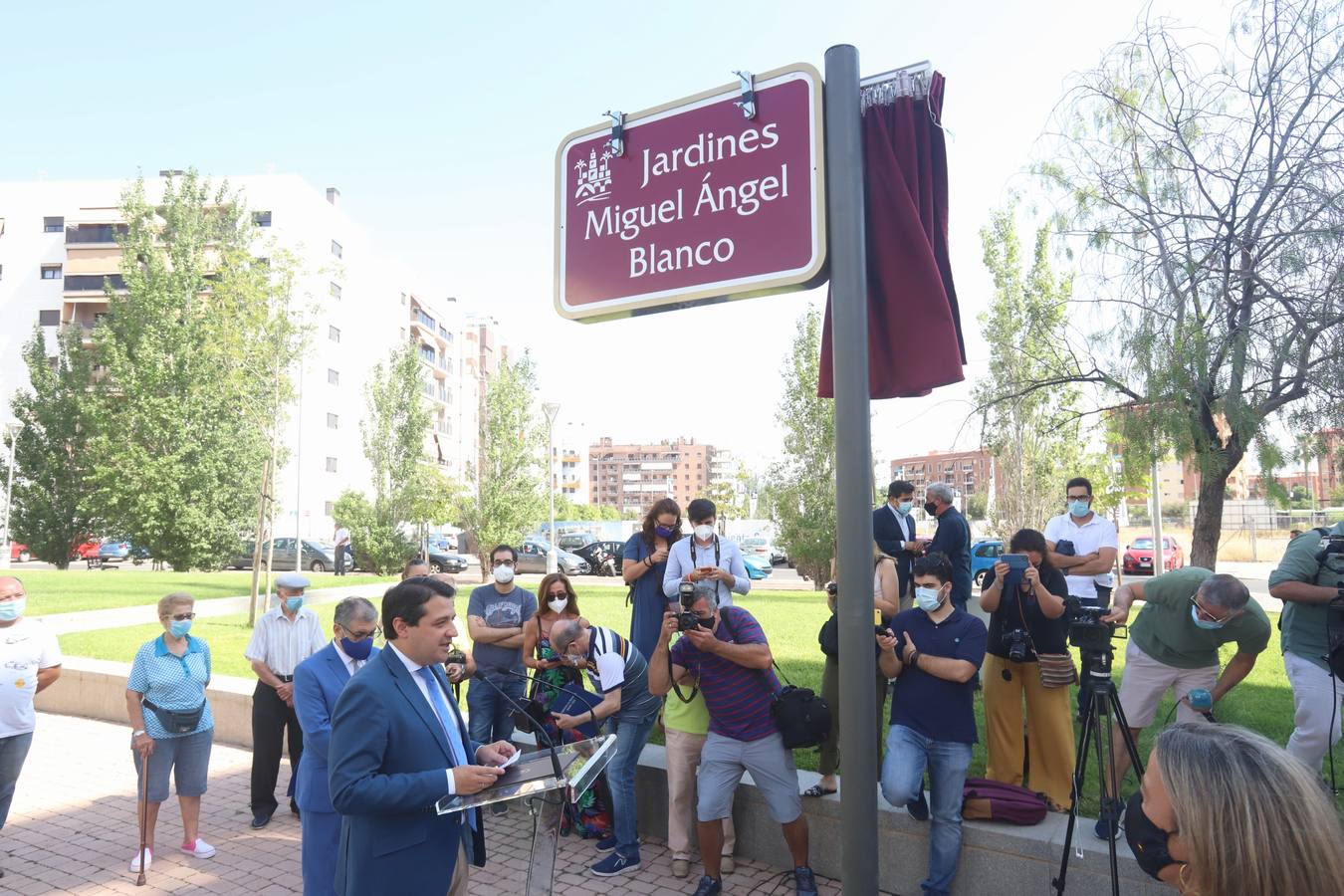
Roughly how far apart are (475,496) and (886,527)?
85.6 ft

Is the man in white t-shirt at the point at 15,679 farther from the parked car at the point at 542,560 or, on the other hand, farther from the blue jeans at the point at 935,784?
the parked car at the point at 542,560

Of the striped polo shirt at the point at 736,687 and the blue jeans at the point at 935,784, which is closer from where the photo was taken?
the blue jeans at the point at 935,784

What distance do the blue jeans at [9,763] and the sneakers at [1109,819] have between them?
6291 mm

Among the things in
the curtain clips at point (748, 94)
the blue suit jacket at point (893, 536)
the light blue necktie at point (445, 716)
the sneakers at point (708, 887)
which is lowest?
the sneakers at point (708, 887)

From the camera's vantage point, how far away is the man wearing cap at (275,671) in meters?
6.36

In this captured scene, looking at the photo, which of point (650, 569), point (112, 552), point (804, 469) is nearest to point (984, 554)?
point (804, 469)

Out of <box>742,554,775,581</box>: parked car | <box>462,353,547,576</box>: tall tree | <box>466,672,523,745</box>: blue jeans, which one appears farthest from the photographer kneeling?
<box>462,353,547,576</box>: tall tree

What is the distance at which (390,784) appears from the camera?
2.68 m

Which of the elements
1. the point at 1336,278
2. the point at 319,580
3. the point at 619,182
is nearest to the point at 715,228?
the point at 619,182

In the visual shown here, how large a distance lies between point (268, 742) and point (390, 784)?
4.54 meters

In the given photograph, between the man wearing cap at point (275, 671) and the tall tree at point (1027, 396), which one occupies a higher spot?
the tall tree at point (1027, 396)

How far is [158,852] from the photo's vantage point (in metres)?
5.89

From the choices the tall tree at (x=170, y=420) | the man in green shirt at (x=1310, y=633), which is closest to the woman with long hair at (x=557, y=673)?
the man in green shirt at (x=1310, y=633)

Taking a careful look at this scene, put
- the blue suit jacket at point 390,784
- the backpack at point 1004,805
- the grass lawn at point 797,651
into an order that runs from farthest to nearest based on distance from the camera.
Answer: the grass lawn at point 797,651, the backpack at point 1004,805, the blue suit jacket at point 390,784
